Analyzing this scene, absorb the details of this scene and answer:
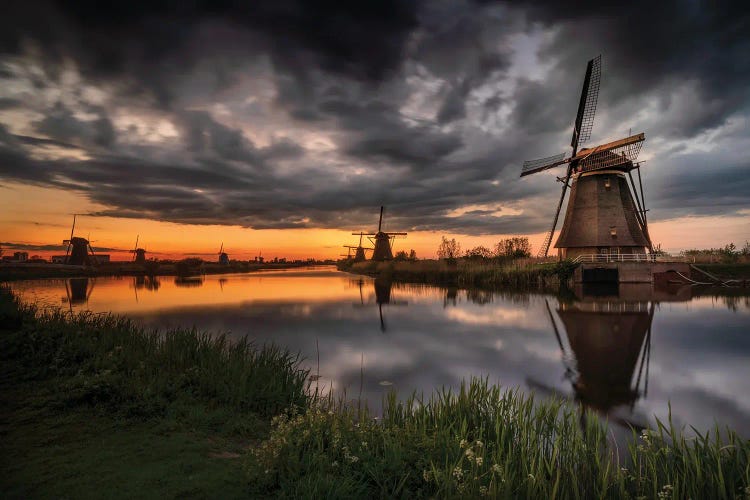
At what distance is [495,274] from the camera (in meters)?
33.5

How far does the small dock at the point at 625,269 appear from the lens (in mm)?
30875

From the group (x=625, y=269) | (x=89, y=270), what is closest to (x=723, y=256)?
(x=625, y=269)

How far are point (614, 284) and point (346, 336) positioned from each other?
27031mm

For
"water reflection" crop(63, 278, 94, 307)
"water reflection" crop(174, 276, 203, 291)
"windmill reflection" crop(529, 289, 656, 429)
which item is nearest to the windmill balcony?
"windmill reflection" crop(529, 289, 656, 429)

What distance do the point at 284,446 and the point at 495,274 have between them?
3174 cm

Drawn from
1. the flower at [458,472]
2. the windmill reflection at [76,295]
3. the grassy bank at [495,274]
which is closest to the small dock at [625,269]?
the grassy bank at [495,274]

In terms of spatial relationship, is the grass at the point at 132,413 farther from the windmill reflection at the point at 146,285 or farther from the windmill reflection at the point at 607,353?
the windmill reflection at the point at 146,285

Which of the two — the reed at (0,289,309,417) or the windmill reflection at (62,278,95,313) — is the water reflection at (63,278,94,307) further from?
the reed at (0,289,309,417)

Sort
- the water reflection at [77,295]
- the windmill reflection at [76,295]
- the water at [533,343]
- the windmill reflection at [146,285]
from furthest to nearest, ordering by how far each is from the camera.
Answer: the windmill reflection at [146,285] < the water reflection at [77,295] < the windmill reflection at [76,295] < the water at [533,343]

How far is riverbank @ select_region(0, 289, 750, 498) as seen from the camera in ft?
11.5

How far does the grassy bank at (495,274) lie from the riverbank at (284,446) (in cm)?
2678

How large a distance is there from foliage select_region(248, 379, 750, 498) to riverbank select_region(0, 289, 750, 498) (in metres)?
0.02

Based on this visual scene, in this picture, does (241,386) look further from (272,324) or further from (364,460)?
(272,324)

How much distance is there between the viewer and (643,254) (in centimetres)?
3209
